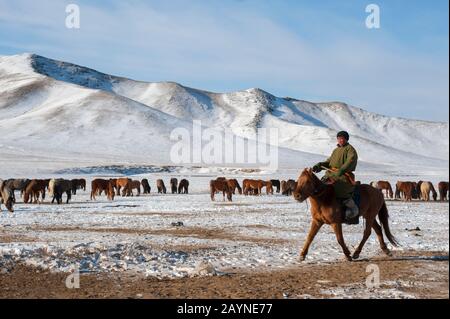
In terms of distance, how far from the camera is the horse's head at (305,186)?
10188 millimetres

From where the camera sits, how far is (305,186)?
10.2 meters

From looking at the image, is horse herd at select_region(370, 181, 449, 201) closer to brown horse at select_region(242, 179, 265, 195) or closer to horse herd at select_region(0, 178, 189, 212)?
brown horse at select_region(242, 179, 265, 195)

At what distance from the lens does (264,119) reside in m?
193

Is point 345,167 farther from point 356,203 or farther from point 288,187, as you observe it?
point 288,187

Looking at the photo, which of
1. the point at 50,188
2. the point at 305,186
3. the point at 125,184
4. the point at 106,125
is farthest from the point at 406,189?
the point at 106,125

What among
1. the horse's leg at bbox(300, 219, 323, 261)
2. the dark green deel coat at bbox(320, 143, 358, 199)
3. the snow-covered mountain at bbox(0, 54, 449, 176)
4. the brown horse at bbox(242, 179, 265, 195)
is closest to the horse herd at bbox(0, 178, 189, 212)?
the brown horse at bbox(242, 179, 265, 195)

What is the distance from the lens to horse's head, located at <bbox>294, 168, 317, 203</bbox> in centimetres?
1019

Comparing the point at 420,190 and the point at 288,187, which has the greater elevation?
the point at 288,187

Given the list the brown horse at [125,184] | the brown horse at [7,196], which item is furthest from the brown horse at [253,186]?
the brown horse at [7,196]

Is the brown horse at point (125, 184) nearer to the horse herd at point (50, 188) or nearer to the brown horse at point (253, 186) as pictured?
the horse herd at point (50, 188)

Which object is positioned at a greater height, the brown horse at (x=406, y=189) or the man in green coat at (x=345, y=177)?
the man in green coat at (x=345, y=177)

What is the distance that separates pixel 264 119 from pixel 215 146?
7295cm
